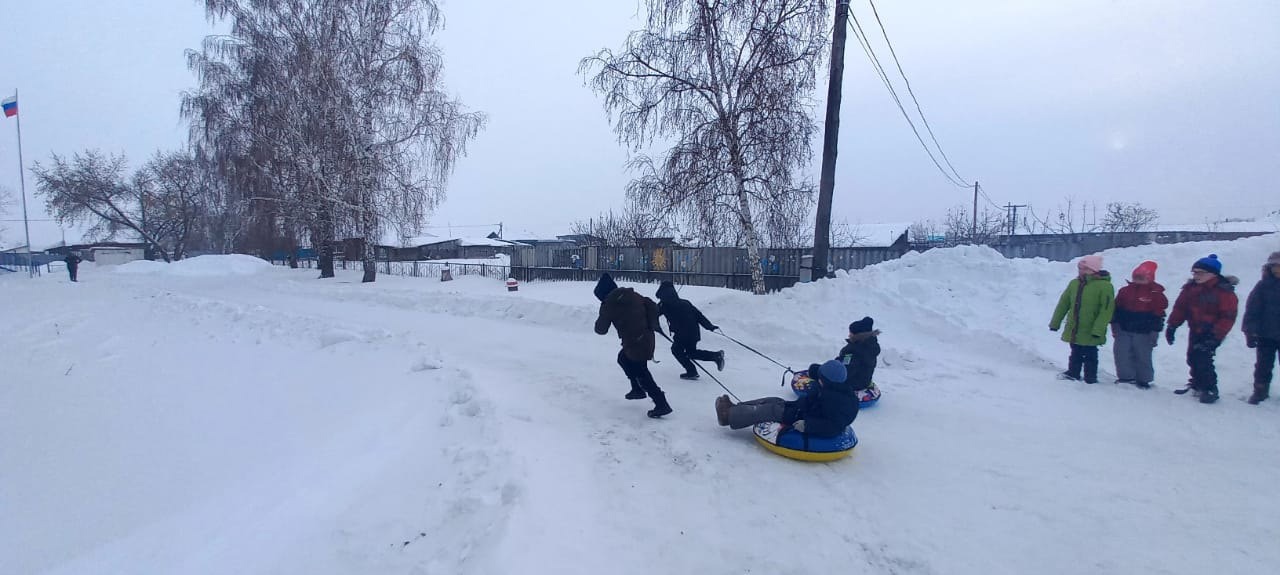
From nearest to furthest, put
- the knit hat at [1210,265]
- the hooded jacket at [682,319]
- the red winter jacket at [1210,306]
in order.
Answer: the red winter jacket at [1210,306], the knit hat at [1210,265], the hooded jacket at [682,319]

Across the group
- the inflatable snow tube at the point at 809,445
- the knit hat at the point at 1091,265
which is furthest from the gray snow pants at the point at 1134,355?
the inflatable snow tube at the point at 809,445

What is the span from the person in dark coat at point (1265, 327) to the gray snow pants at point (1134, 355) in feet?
2.65

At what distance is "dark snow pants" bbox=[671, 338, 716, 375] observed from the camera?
7.43m

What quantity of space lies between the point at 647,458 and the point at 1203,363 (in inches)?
250

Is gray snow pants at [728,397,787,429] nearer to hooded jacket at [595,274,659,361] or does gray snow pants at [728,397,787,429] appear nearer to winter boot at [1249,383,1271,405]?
hooded jacket at [595,274,659,361]

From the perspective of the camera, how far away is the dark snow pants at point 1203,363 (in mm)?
6203

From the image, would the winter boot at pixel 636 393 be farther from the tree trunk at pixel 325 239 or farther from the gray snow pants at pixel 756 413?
the tree trunk at pixel 325 239

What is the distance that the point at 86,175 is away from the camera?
45.0m

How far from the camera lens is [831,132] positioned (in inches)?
451

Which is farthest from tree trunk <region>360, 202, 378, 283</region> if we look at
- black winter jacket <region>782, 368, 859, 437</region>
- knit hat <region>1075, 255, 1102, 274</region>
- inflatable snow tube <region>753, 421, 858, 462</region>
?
knit hat <region>1075, 255, 1102, 274</region>

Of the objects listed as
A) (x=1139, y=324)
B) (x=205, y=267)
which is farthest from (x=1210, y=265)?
(x=205, y=267)

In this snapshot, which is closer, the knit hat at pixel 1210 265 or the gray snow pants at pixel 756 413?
the gray snow pants at pixel 756 413

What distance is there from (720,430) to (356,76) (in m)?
22.4

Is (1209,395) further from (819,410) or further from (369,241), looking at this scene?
(369,241)
